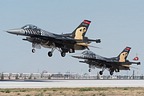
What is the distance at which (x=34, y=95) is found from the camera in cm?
4278

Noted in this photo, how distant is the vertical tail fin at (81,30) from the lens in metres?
84.1

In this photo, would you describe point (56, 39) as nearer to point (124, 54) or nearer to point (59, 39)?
point (59, 39)

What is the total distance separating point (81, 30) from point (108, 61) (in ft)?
75.8

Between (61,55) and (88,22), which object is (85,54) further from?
(61,55)

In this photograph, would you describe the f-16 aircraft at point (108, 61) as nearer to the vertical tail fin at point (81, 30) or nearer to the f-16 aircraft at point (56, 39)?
the vertical tail fin at point (81, 30)

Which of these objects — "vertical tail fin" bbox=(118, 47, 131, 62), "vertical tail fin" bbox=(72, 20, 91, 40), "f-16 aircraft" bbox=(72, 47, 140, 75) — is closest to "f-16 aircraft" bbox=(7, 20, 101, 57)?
"vertical tail fin" bbox=(72, 20, 91, 40)

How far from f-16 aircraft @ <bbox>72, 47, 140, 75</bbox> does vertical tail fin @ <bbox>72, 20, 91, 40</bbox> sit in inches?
515

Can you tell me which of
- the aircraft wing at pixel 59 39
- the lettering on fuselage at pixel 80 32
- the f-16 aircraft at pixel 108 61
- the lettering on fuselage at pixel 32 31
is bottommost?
the f-16 aircraft at pixel 108 61

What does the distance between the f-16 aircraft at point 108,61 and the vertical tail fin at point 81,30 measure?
1307 cm

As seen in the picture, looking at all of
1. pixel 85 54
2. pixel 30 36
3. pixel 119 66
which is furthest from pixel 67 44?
pixel 119 66

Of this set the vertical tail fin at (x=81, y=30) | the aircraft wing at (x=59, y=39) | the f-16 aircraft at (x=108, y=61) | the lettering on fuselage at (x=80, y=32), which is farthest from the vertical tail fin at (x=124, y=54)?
the aircraft wing at (x=59, y=39)

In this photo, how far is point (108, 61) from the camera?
10712cm

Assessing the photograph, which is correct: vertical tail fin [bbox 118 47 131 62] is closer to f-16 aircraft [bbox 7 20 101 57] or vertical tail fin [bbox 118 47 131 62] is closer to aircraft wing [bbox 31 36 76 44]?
f-16 aircraft [bbox 7 20 101 57]

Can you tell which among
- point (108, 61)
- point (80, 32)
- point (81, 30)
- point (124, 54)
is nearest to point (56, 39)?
point (80, 32)
